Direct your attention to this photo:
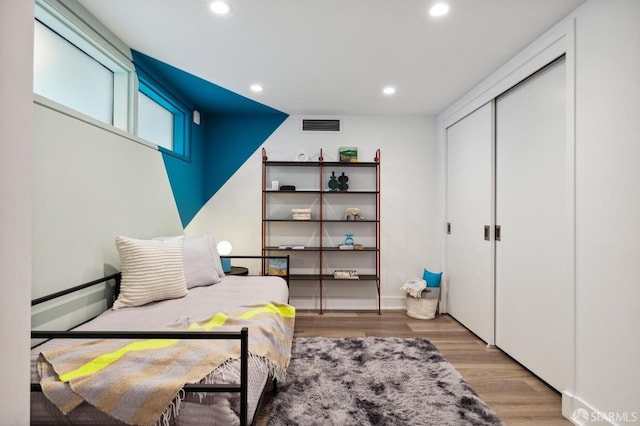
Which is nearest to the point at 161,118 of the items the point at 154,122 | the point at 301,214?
the point at 154,122

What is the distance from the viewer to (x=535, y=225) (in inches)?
92.6

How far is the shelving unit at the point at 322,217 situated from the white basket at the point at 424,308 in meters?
0.57

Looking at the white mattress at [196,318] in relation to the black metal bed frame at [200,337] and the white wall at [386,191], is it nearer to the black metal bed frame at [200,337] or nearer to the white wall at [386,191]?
the black metal bed frame at [200,337]

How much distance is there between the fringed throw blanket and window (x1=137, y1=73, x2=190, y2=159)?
2.05 m

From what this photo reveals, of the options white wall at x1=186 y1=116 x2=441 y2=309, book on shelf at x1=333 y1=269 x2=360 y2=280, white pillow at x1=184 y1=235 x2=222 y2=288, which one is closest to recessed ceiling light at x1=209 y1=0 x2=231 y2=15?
white pillow at x1=184 y1=235 x2=222 y2=288

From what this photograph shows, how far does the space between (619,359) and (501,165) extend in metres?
1.67

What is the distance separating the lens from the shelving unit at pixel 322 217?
158 inches

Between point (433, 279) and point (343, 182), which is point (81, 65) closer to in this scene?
point (343, 182)

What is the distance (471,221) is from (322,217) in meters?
1.73

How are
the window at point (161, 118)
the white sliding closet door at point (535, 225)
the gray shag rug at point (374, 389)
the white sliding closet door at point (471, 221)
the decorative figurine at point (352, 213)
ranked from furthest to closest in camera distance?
the decorative figurine at point (352, 213)
the white sliding closet door at point (471, 221)
the window at point (161, 118)
the white sliding closet door at point (535, 225)
the gray shag rug at point (374, 389)

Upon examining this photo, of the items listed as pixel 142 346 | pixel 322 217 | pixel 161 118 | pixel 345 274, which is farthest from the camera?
pixel 322 217

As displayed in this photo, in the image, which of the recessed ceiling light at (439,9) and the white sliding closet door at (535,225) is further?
the white sliding closet door at (535,225)

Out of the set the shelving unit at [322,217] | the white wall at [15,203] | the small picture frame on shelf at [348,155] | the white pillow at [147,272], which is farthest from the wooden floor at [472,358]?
the small picture frame on shelf at [348,155]

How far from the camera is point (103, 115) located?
2283 millimetres
